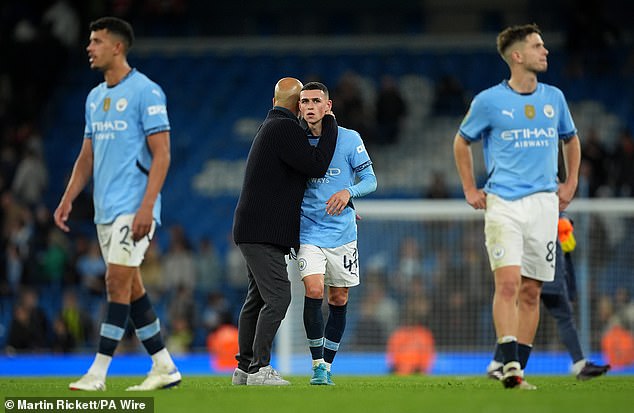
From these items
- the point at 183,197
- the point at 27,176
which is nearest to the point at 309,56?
the point at 183,197

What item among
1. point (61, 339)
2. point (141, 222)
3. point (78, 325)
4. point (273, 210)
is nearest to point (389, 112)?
point (78, 325)

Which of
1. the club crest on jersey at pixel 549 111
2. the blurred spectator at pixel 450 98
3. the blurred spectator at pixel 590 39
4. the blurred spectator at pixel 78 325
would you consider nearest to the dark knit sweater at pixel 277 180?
the club crest on jersey at pixel 549 111

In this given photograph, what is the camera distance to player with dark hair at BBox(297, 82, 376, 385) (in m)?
8.59

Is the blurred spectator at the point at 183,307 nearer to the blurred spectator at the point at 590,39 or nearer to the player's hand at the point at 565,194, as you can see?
the blurred spectator at the point at 590,39

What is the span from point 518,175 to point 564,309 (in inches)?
101

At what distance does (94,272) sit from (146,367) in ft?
9.88

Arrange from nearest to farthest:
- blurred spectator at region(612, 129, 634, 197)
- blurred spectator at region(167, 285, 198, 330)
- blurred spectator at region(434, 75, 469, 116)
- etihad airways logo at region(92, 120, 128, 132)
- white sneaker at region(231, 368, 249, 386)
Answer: etihad airways logo at region(92, 120, 128, 132), white sneaker at region(231, 368, 249, 386), blurred spectator at region(167, 285, 198, 330), blurred spectator at region(612, 129, 634, 197), blurred spectator at region(434, 75, 469, 116)

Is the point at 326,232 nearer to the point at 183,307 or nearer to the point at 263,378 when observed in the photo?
the point at 263,378

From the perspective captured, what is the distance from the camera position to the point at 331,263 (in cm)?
866

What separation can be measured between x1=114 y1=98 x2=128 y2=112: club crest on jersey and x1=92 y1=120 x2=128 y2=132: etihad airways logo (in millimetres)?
78

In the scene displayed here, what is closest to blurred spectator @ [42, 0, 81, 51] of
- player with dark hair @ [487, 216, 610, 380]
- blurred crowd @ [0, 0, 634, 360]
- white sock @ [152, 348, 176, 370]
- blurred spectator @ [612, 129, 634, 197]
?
blurred crowd @ [0, 0, 634, 360]

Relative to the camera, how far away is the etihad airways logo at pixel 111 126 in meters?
7.89

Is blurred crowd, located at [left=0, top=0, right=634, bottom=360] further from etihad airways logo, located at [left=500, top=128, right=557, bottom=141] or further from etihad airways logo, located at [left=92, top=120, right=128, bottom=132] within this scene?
etihad airways logo, located at [left=92, top=120, right=128, bottom=132]

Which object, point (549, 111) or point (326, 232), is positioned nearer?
point (549, 111)
